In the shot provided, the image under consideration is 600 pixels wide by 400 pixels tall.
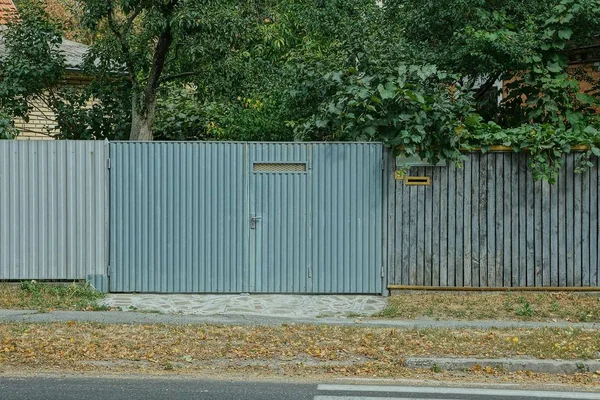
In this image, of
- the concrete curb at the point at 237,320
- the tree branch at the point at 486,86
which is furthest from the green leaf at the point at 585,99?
the concrete curb at the point at 237,320

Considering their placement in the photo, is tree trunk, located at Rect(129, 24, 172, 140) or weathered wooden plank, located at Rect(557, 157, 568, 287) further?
tree trunk, located at Rect(129, 24, 172, 140)

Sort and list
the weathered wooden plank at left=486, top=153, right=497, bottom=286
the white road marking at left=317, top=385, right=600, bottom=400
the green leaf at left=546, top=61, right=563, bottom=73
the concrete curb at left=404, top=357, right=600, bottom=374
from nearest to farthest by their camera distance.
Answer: the white road marking at left=317, top=385, right=600, bottom=400 → the concrete curb at left=404, top=357, right=600, bottom=374 → the weathered wooden plank at left=486, top=153, right=497, bottom=286 → the green leaf at left=546, top=61, right=563, bottom=73

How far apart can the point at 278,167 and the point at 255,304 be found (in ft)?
6.39

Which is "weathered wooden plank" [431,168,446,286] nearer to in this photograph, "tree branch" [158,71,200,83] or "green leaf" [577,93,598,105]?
"green leaf" [577,93,598,105]

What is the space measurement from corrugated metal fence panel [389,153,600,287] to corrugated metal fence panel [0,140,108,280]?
13.7 ft

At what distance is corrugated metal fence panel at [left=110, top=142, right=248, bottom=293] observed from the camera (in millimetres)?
12539

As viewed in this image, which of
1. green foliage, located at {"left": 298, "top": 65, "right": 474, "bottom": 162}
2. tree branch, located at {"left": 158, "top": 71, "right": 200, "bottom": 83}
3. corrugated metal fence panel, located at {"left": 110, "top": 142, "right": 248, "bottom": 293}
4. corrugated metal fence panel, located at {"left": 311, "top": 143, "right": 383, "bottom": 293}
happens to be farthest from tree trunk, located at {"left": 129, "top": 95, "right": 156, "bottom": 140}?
corrugated metal fence panel, located at {"left": 311, "top": 143, "right": 383, "bottom": 293}

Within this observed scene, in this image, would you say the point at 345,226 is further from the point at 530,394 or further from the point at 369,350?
the point at 530,394

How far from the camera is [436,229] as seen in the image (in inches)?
494

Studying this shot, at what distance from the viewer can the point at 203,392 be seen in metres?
7.59

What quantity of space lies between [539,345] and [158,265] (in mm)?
5595

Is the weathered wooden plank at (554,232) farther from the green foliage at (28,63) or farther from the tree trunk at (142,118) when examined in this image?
the green foliage at (28,63)

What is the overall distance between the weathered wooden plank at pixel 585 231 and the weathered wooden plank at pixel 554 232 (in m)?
0.34

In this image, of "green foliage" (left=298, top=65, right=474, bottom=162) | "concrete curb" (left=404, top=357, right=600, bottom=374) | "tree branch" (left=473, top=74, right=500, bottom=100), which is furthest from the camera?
"tree branch" (left=473, top=74, right=500, bottom=100)
